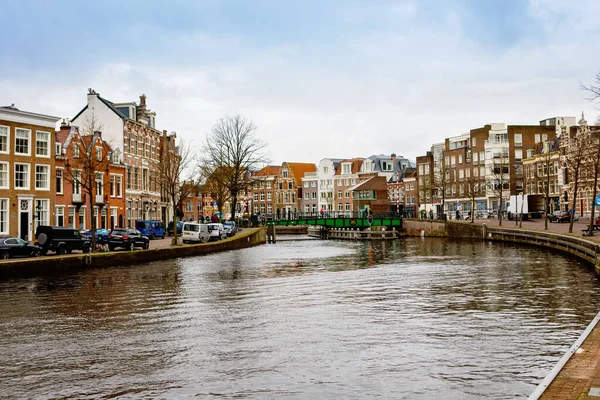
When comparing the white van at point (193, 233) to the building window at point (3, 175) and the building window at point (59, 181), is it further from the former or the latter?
the building window at point (3, 175)

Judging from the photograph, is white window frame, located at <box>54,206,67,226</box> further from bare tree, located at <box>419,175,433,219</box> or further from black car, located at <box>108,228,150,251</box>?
bare tree, located at <box>419,175,433,219</box>

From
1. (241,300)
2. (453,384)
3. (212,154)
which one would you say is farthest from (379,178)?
(453,384)

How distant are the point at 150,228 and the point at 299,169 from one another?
106592mm

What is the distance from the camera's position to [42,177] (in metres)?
62.8

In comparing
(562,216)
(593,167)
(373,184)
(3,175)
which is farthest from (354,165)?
(3,175)

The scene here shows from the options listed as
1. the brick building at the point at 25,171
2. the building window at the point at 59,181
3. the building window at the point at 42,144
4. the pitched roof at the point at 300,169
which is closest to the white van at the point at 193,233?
the brick building at the point at 25,171

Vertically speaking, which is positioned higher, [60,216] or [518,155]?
[518,155]

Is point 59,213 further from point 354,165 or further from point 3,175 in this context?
point 354,165

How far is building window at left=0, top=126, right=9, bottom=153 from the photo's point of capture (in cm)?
5759

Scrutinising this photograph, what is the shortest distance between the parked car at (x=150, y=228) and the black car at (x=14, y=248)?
97.0ft

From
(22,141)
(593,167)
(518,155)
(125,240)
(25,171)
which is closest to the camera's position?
(125,240)

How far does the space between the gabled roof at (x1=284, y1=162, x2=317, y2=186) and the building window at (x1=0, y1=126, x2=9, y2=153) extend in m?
116

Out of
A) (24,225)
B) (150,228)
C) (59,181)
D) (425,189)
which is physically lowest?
(150,228)

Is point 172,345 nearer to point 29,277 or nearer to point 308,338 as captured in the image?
point 308,338
